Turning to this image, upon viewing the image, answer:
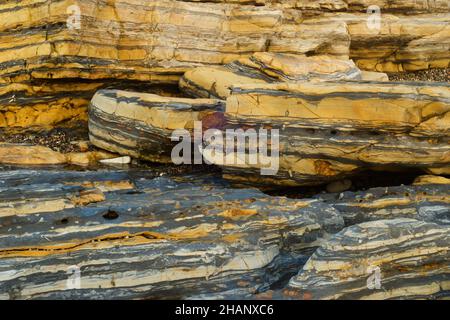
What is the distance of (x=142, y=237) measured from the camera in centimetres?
908

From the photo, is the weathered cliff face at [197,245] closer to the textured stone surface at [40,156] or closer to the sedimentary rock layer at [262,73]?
the textured stone surface at [40,156]

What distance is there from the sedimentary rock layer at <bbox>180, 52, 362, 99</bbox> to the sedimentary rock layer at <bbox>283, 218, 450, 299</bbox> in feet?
16.1

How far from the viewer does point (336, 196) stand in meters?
11.2

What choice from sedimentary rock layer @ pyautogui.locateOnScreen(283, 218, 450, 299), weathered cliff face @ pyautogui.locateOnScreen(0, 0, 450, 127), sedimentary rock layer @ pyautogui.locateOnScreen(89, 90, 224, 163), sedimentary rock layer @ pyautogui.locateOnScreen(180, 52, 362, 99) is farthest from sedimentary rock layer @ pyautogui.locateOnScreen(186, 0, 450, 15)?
sedimentary rock layer @ pyautogui.locateOnScreen(283, 218, 450, 299)

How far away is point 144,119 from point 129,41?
106 inches

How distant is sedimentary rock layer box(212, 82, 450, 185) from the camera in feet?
34.3

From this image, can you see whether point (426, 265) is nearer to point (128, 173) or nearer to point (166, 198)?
point (166, 198)

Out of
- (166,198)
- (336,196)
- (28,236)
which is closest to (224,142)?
(166,198)

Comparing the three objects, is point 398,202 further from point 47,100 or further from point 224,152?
point 47,100

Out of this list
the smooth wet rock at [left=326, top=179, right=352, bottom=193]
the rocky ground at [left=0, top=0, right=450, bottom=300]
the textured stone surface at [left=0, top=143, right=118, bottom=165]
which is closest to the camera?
the rocky ground at [left=0, top=0, right=450, bottom=300]

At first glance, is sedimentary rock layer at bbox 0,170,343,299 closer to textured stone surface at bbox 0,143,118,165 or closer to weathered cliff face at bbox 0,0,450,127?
textured stone surface at bbox 0,143,118,165

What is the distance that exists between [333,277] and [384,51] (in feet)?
31.0

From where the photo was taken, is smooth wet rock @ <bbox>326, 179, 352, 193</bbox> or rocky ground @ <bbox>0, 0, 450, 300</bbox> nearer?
rocky ground @ <bbox>0, 0, 450, 300</bbox>

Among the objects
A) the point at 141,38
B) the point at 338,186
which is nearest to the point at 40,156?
the point at 141,38
